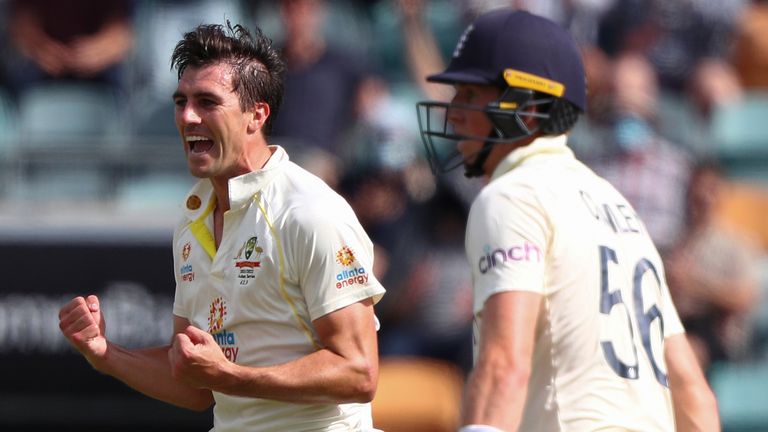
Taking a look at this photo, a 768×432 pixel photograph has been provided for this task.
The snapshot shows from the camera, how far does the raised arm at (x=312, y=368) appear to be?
334 cm

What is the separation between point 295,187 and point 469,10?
5.55m

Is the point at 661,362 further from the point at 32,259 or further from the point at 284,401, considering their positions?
the point at 32,259

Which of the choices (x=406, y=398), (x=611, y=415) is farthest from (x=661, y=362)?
(x=406, y=398)

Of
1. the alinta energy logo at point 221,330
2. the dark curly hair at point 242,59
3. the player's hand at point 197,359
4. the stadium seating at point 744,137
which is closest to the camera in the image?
the player's hand at point 197,359

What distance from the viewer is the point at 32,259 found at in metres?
8.13

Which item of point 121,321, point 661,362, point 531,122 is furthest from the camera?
point 121,321

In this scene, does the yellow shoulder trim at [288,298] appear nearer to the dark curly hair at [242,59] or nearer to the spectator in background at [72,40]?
the dark curly hair at [242,59]

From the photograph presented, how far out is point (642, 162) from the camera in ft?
28.6

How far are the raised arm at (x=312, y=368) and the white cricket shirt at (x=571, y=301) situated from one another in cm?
33

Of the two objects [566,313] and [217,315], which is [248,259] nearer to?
[217,315]

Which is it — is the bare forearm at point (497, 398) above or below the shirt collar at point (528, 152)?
below

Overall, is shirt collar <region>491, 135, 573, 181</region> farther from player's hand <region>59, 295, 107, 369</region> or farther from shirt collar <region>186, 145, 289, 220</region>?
player's hand <region>59, 295, 107, 369</region>

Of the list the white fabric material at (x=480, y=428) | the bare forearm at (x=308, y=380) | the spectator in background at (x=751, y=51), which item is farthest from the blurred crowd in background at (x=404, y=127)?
the white fabric material at (x=480, y=428)

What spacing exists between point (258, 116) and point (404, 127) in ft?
16.4
